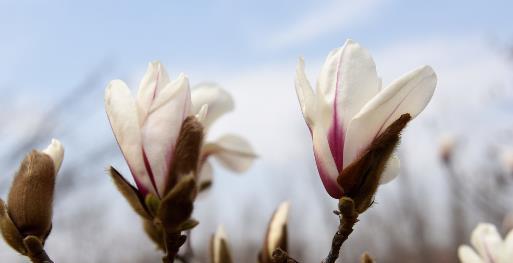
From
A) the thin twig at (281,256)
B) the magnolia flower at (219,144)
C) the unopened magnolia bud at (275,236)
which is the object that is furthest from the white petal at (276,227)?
the thin twig at (281,256)

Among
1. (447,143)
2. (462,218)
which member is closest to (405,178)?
(462,218)

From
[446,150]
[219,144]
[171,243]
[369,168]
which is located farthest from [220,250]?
[446,150]

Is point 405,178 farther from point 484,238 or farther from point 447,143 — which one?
point 484,238

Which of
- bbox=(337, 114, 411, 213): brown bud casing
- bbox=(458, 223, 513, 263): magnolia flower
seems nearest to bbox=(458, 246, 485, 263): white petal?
bbox=(458, 223, 513, 263): magnolia flower

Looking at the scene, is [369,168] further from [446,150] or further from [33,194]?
[446,150]

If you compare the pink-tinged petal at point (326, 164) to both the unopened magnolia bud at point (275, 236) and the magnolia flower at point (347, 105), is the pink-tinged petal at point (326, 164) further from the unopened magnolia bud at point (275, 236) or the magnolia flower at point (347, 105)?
the unopened magnolia bud at point (275, 236)

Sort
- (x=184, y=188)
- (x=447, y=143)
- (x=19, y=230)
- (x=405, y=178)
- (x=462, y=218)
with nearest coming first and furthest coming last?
1. (x=184, y=188)
2. (x=19, y=230)
3. (x=447, y=143)
4. (x=462, y=218)
5. (x=405, y=178)

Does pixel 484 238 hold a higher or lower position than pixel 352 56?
lower

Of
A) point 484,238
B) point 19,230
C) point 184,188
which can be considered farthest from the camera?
point 484,238
